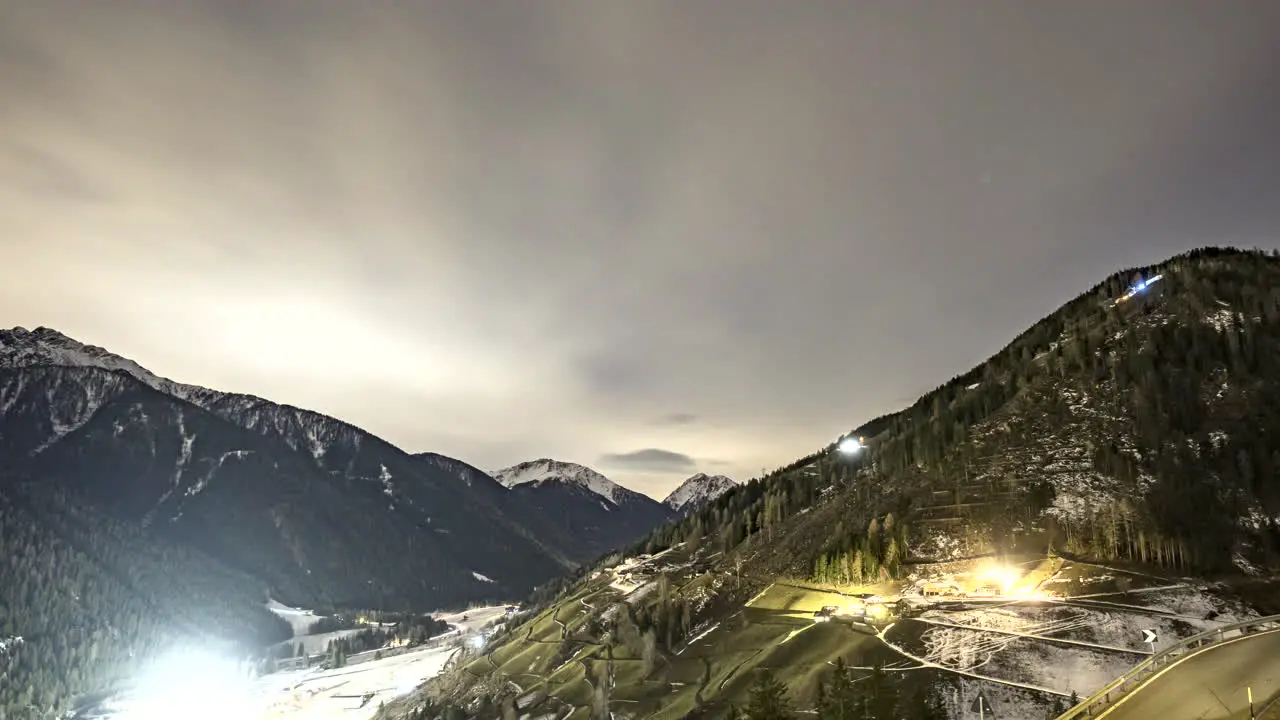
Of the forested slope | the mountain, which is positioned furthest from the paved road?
the forested slope

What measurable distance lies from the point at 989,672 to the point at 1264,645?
2408cm

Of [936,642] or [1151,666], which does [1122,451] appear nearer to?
[936,642]

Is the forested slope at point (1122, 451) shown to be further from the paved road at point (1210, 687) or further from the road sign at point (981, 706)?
the road sign at point (981, 706)

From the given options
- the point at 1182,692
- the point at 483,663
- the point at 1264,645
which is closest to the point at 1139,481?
the point at 1264,645

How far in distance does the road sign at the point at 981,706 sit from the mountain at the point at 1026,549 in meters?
0.87

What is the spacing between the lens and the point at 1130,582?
3841 inches

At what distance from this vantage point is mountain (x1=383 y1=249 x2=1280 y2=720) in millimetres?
84125

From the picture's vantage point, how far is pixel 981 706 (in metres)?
67.1

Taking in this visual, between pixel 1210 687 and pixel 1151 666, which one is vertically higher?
pixel 1210 687

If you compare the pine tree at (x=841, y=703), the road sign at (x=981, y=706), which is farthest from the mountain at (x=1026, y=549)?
the pine tree at (x=841, y=703)

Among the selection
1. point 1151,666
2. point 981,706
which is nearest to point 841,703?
point 981,706

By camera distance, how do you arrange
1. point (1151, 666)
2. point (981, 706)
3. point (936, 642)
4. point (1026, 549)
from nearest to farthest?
point (1151, 666) → point (981, 706) → point (936, 642) → point (1026, 549)

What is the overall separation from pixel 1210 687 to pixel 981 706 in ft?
62.4

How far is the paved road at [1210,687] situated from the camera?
48.8 metres
